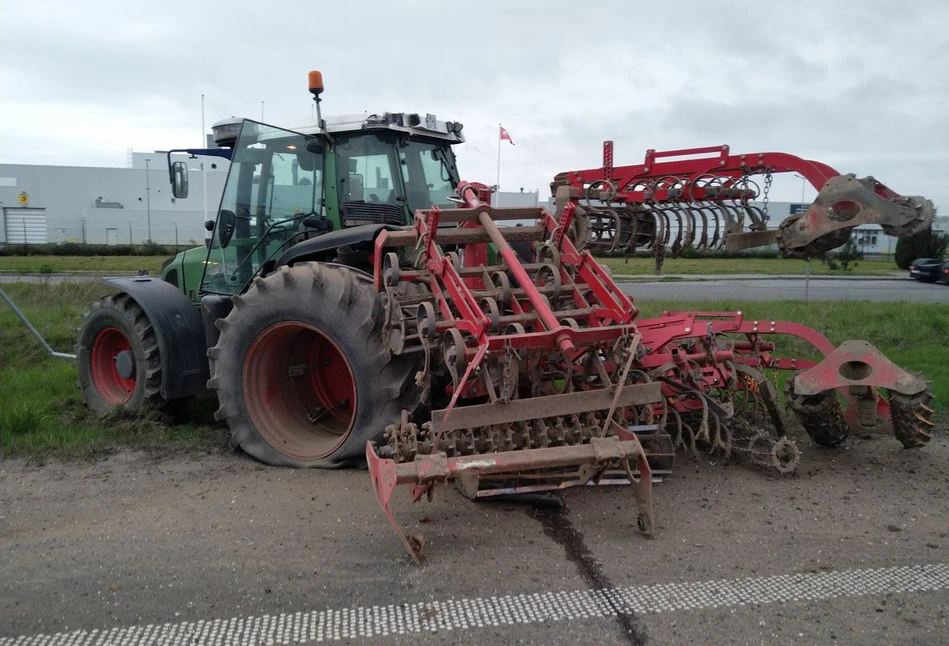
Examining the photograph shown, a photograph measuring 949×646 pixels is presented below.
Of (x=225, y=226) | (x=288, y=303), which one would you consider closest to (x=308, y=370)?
(x=288, y=303)

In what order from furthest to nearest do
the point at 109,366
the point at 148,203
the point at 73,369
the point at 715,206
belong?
the point at 148,203 → the point at 73,369 → the point at 109,366 → the point at 715,206

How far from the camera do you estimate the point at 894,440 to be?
5559mm

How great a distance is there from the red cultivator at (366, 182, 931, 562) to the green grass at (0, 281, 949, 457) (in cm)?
207

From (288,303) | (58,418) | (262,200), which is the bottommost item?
(58,418)

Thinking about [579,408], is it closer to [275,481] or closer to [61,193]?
[275,481]

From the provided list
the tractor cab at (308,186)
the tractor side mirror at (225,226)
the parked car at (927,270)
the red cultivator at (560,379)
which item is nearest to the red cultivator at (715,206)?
the red cultivator at (560,379)

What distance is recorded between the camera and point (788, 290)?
18.9m

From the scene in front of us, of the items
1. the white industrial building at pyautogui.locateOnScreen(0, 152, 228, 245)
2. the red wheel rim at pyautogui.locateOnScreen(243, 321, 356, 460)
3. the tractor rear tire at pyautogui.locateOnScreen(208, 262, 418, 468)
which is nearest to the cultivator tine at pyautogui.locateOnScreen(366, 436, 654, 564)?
the tractor rear tire at pyautogui.locateOnScreen(208, 262, 418, 468)

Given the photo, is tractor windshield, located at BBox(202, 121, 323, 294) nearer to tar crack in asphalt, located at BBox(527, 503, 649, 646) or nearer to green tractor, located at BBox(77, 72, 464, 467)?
green tractor, located at BBox(77, 72, 464, 467)

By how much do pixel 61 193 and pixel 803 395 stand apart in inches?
1806

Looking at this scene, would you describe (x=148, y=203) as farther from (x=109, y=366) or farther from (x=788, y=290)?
(x=109, y=366)

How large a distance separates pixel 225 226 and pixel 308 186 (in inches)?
30.7

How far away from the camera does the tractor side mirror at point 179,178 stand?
6.39 metres

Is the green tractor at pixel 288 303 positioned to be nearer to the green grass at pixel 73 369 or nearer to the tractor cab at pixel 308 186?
the tractor cab at pixel 308 186
